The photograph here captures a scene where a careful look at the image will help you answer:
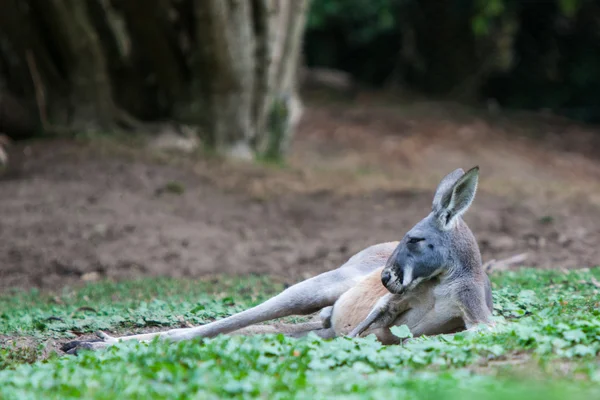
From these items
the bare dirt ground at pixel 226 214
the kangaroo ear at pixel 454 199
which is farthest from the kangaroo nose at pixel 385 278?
the bare dirt ground at pixel 226 214

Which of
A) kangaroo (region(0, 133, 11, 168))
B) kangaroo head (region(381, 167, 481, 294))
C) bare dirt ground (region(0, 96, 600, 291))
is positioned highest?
kangaroo head (region(381, 167, 481, 294))

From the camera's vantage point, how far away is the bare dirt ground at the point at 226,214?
30.7 ft

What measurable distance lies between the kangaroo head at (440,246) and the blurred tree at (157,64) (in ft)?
25.1

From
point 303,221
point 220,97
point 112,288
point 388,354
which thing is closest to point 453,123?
point 220,97

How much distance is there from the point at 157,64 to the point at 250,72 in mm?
1404

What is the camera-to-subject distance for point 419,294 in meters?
5.23

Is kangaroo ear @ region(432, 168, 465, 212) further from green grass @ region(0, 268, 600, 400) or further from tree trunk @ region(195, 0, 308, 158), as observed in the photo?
tree trunk @ region(195, 0, 308, 158)

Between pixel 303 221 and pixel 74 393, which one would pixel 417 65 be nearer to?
pixel 303 221

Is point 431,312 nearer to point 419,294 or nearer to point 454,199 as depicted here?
point 419,294

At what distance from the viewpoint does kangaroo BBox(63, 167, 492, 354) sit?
510 cm

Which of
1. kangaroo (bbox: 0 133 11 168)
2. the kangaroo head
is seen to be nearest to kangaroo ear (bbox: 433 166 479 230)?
the kangaroo head

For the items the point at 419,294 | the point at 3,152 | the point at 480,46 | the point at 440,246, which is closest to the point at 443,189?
the point at 440,246

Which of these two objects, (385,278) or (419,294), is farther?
(419,294)

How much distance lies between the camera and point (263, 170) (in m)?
13.0
